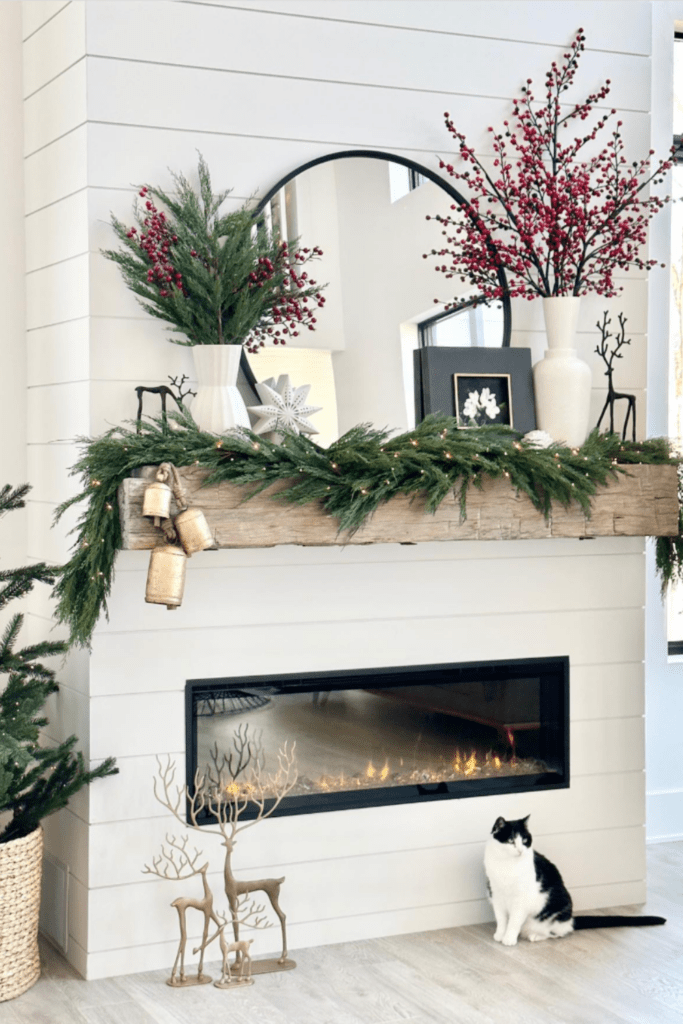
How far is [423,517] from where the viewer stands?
2844 mm

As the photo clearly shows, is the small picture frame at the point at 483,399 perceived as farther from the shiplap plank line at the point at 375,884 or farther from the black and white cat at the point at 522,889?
the shiplap plank line at the point at 375,884

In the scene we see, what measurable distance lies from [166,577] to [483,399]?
104 centimetres

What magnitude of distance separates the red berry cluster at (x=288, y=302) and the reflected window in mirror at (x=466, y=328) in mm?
328

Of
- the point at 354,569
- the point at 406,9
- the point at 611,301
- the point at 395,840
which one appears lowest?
the point at 395,840

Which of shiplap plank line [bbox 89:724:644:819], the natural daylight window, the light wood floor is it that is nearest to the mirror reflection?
shiplap plank line [bbox 89:724:644:819]

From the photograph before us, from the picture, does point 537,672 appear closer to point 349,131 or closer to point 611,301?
point 611,301

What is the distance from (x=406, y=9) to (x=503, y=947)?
2507mm

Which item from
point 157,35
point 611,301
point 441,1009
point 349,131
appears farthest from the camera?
point 611,301

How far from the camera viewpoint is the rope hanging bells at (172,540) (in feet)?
8.39

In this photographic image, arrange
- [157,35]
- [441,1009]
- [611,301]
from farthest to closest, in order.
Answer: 1. [611,301]
2. [157,35]
3. [441,1009]

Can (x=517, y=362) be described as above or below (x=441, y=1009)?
above

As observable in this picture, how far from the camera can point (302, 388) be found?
2.95m

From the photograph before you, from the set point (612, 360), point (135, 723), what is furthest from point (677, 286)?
point (135, 723)

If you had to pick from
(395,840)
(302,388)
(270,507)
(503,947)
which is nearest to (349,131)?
(302,388)
